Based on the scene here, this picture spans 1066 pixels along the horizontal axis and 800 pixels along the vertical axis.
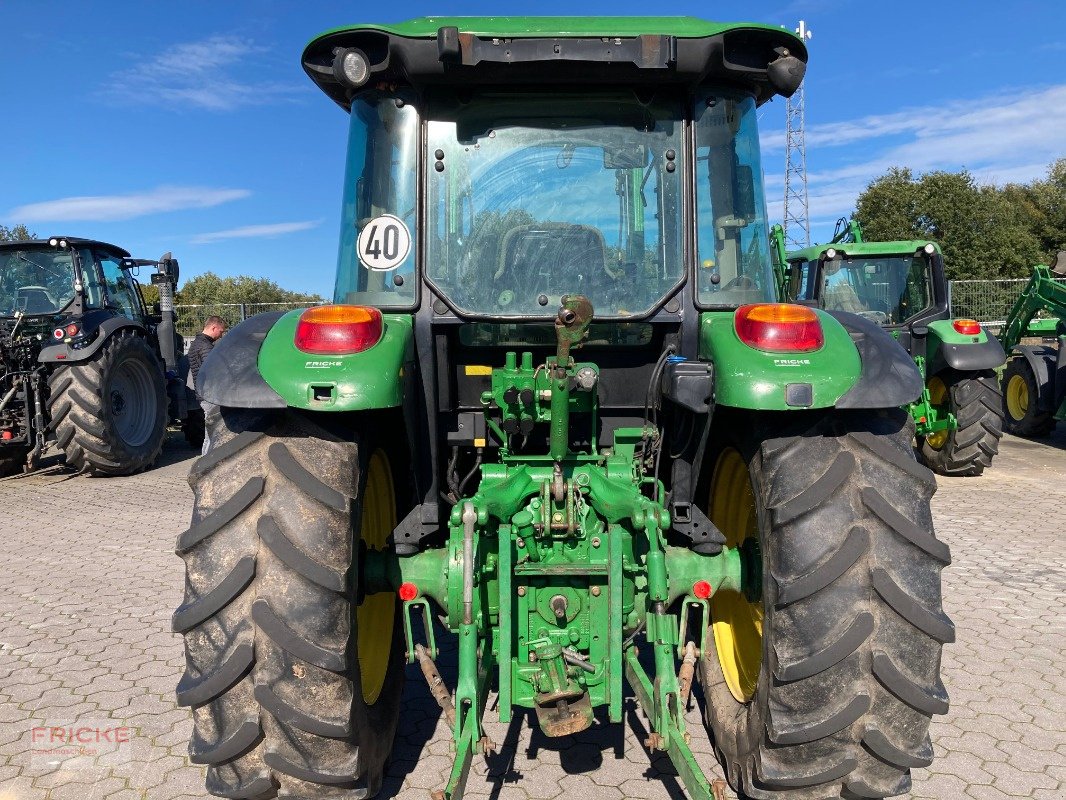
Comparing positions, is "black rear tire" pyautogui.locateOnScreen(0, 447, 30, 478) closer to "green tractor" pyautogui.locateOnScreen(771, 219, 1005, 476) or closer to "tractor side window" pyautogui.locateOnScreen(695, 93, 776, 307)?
"green tractor" pyautogui.locateOnScreen(771, 219, 1005, 476)

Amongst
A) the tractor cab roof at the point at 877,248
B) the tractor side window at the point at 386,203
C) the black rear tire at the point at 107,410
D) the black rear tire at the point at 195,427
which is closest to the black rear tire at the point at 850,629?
the tractor side window at the point at 386,203

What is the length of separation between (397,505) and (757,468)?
1.49 meters

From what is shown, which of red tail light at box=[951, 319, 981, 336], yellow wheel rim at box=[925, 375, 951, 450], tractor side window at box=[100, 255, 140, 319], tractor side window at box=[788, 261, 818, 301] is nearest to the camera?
red tail light at box=[951, 319, 981, 336]

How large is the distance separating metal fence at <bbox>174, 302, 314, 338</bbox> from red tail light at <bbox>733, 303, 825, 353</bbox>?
17817 mm

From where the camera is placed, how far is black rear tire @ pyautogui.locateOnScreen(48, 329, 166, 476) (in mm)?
8586

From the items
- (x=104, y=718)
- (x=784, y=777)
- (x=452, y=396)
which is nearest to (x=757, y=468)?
(x=784, y=777)

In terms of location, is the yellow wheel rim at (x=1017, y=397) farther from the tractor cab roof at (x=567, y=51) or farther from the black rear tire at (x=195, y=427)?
the black rear tire at (x=195, y=427)

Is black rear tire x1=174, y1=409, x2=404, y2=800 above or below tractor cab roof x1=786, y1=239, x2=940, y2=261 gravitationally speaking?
below

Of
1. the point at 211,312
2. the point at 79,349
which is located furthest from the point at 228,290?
the point at 79,349

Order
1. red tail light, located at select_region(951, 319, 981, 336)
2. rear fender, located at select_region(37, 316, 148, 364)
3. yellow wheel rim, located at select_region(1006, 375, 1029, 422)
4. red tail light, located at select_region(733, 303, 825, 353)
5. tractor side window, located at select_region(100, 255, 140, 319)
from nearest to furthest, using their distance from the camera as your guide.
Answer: red tail light, located at select_region(733, 303, 825, 353) → red tail light, located at select_region(951, 319, 981, 336) → rear fender, located at select_region(37, 316, 148, 364) → tractor side window, located at select_region(100, 255, 140, 319) → yellow wheel rim, located at select_region(1006, 375, 1029, 422)

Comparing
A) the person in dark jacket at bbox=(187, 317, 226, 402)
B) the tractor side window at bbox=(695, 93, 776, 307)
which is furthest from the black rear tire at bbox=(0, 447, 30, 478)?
the tractor side window at bbox=(695, 93, 776, 307)

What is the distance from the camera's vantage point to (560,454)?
2777mm

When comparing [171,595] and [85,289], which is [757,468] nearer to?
[171,595]

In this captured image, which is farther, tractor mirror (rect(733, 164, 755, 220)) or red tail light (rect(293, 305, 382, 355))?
tractor mirror (rect(733, 164, 755, 220))
